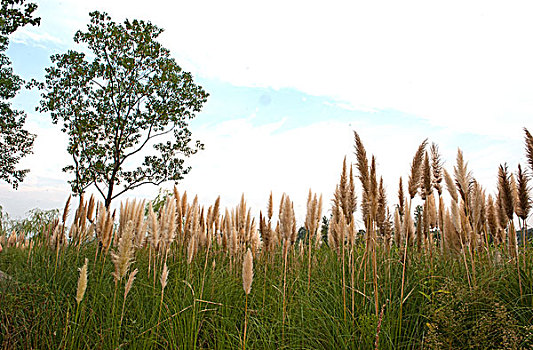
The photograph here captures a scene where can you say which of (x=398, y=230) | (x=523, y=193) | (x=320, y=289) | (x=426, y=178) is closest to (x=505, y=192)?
(x=523, y=193)

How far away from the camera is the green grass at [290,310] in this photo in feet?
10.2

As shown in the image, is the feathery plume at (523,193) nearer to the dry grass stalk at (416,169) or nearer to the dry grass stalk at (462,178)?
the dry grass stalk at (462,178)

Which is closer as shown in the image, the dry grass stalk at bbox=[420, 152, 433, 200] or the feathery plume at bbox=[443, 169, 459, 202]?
the feathery plume at bbox=[443, 169, 459, 202]

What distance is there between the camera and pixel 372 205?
10.3 feet

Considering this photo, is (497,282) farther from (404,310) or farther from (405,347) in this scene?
(405,347)

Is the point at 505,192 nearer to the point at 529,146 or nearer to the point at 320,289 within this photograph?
the point at 529,146

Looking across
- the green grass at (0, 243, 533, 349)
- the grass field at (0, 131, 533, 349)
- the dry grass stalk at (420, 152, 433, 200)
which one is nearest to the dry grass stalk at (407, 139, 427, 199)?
the grass field at (0, 131, 533, 349)

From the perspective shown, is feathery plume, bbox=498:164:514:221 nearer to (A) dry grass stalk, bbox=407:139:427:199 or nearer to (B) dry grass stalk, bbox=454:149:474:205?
(B) dry grass stalk, bbox=454:149:474:205

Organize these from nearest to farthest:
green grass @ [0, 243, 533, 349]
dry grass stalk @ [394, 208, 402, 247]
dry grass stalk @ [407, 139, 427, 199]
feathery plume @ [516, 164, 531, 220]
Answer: green grass @ [0, 243, 533, 349] < dry grass stalk @ [407, 139, 427, 199] < feathery plume @ [516, 164, 531, 220] < dry grass stalk @ [394, 208, 402, 247]

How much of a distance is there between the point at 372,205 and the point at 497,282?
182cm

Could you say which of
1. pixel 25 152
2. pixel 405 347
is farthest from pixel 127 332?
pixel 25 152

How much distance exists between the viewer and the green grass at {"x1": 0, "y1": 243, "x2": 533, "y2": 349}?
3.12 metres

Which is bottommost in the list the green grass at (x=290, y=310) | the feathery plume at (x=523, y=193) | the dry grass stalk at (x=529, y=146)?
the green grass at (x=290, y=310)

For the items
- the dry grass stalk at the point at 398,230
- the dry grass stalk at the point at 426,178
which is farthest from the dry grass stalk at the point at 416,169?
the dry grass stalk at the point at 398,230
